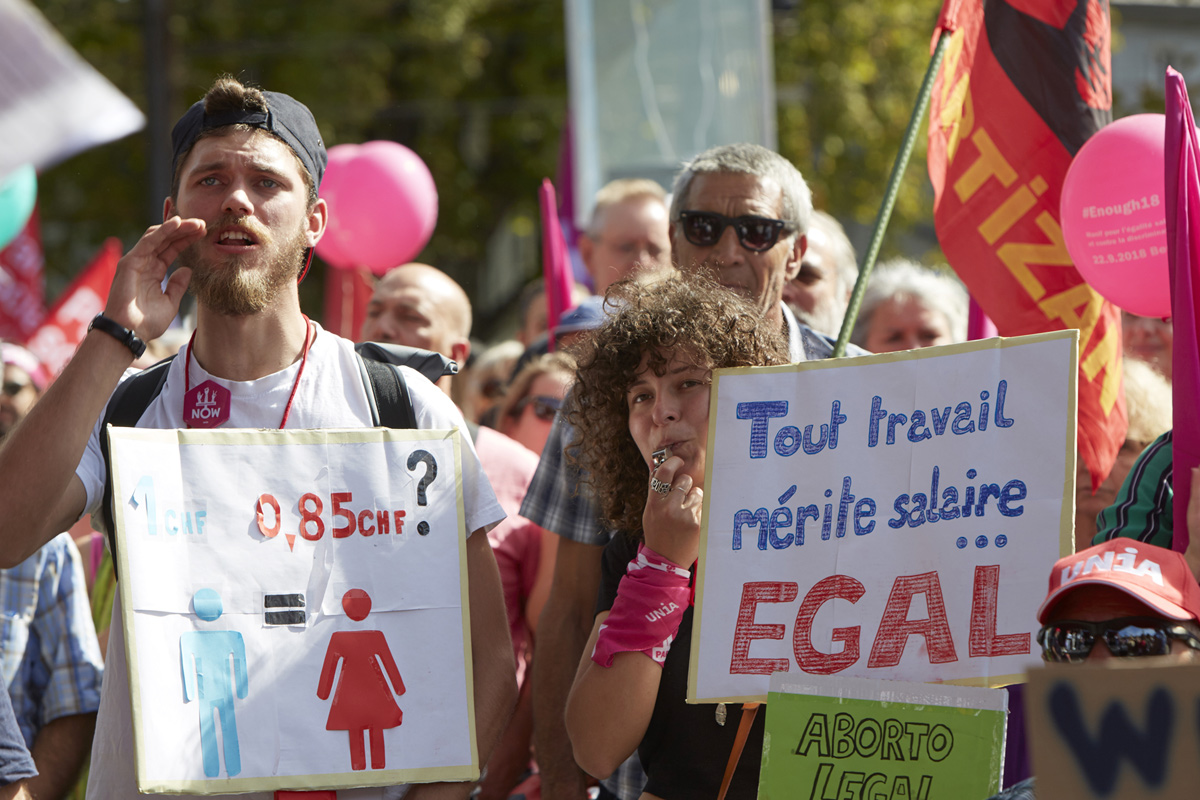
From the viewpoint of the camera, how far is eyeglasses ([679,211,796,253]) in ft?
11.0

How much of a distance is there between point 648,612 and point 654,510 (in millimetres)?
187

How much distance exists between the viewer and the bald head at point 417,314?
4.41 m

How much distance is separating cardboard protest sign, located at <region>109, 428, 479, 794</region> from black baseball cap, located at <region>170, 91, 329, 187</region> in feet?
1.90

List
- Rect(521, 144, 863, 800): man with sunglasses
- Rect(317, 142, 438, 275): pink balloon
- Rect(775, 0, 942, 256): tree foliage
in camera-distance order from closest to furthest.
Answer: Rect(521, 144, 863, 800): man with sunglasses
Rect(317, 142, 438, 275): pink balloon
Rect(775, 0, 942, 256): tree foliage

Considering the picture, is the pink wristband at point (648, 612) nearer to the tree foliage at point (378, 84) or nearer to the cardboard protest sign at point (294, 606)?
the cardboard protest sign at point (294, 606)

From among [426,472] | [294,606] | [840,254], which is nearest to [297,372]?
[426,472]

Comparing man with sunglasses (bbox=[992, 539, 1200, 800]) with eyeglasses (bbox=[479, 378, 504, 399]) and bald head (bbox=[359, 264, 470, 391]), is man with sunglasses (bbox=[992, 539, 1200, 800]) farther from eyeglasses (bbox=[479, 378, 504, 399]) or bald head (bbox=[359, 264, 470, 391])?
eyeglasses (bbox=[479, 378, 504, 399])

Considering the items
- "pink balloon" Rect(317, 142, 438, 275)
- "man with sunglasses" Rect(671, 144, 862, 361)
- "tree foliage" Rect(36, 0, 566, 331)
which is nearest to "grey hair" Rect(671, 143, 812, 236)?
"man with sunglasses" Rect(671, 144, 862, 361)

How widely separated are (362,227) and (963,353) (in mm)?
4344

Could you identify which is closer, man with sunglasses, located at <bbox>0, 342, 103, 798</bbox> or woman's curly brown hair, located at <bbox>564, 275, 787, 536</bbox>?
woman's curly brown hair, located at <bbox>564, 275, 787, 536</bbox>

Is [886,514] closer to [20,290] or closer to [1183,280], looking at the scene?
[1183,280]

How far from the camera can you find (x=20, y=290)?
10.8m

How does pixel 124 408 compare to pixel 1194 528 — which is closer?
pixel 1194 528

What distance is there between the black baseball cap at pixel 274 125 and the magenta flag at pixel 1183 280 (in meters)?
1.58
